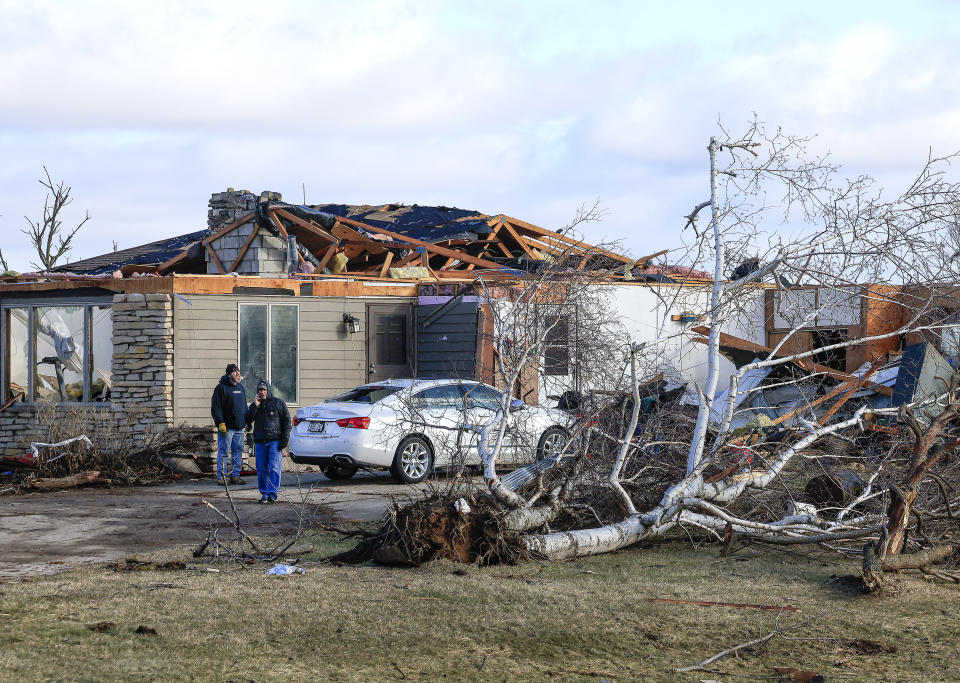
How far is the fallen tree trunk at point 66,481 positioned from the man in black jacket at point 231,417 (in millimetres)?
1612

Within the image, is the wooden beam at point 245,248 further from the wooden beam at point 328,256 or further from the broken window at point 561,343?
the broken window at point 561,343

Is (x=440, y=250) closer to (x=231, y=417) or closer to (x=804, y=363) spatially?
(x=231, y=417)

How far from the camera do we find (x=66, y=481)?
14.8 meters

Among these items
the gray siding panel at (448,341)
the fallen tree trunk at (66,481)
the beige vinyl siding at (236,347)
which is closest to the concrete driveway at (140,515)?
the fallen tree trunk at (66,481)

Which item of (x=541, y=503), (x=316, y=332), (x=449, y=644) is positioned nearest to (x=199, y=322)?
(x=316, y=332)

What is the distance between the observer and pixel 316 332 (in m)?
18.3

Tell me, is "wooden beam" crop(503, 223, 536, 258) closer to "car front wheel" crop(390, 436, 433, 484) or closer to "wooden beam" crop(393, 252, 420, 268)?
"wooden beam" crop(393, 252, 420, 268)

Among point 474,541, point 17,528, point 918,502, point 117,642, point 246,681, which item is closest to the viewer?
point 246,681

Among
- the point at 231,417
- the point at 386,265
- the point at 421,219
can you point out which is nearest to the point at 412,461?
the point at 231,417

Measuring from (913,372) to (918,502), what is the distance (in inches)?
281

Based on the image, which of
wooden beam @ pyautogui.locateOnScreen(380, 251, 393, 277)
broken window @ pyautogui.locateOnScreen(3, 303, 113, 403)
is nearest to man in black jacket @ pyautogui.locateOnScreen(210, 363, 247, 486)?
broken window @ pyautogui.locateOnScreen(3, 303, 113, 403)

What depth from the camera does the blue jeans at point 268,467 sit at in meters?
13.1

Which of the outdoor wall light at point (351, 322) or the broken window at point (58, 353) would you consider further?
the outdoor wall light at point (351, 322)

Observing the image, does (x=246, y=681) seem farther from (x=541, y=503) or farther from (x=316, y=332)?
(x=316, y=332)
